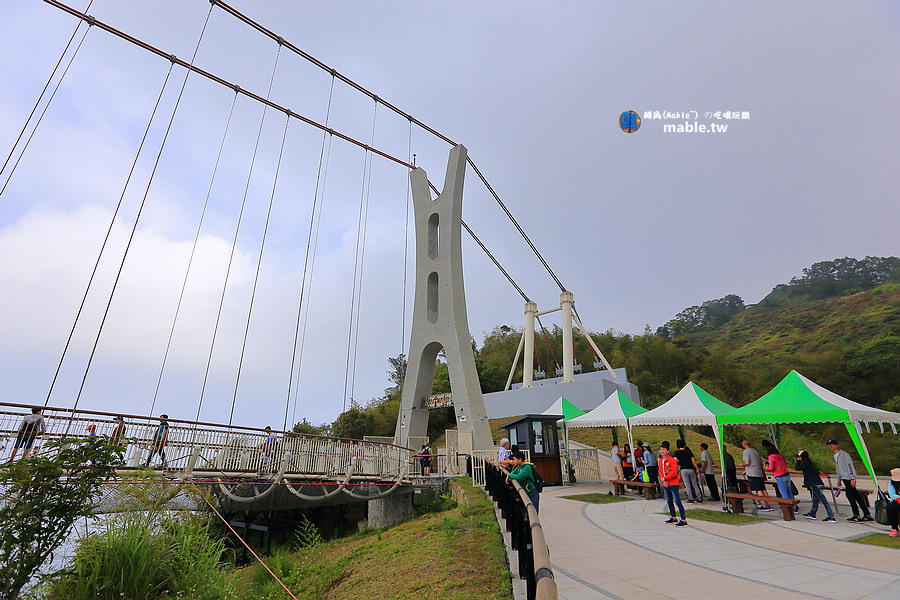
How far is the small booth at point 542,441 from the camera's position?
44.2 ft

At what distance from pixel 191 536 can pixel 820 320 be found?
69323mm

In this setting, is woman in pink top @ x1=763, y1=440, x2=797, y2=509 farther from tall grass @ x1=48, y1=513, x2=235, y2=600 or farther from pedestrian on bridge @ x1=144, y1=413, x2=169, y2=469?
pedestrian on bridge @ x1=144, y1=413, x2=169, y2=469

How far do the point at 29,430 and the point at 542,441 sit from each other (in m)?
11.8

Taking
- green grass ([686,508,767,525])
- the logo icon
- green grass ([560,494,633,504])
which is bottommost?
green grass ([686,508,767,525])

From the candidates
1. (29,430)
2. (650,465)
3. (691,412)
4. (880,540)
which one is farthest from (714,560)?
(29,430)

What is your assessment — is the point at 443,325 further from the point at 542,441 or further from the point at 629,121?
the point at 629,121

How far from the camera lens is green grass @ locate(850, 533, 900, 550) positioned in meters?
5.76

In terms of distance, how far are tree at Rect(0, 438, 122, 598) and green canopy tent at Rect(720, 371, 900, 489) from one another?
1113 centimetres

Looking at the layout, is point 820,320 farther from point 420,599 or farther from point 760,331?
point 420,599

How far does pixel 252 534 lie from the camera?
13.7m

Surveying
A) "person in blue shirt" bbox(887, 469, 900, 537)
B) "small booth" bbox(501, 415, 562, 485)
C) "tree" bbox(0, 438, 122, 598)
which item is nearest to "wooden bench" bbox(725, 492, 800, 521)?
"person in blue shirt" bbox(887, 469, 900, 537)

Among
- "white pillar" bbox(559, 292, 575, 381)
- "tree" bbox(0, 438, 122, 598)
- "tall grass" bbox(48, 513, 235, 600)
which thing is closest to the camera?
"tree" bbox(0, 438, 122, 598)

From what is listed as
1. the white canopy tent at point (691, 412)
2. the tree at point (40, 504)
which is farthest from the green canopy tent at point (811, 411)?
the tree at point (40, 504)

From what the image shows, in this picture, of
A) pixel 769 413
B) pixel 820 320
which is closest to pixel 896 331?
pixel 820 320
